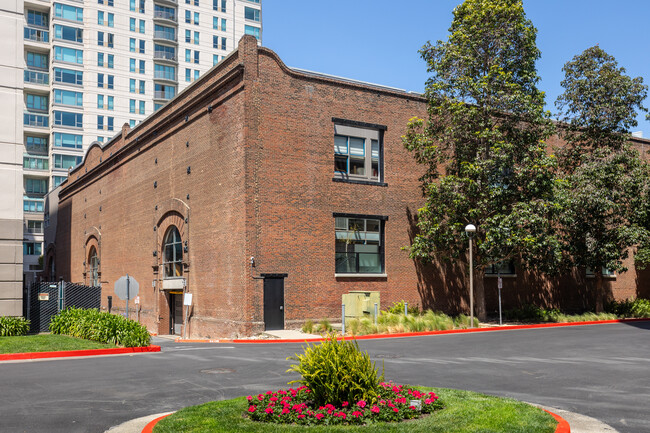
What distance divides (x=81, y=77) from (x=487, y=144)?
64.4 meters

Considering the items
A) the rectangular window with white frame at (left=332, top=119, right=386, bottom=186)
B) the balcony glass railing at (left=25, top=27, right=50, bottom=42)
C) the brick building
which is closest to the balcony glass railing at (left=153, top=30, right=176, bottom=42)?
the balcony glass railing at (left=25, top=27, right=50, bottom=42)

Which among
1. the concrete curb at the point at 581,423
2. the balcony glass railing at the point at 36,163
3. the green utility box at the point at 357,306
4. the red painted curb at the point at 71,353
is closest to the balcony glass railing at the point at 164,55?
the balcony glass railing at the point at 36,163

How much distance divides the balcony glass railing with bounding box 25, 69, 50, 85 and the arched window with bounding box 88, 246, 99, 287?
1418 inches

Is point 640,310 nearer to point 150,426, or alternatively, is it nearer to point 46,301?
point 46,301

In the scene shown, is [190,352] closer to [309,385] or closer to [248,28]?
[309,385]

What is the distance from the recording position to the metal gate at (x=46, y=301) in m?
26.9

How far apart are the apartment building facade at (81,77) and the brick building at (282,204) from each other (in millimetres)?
47649

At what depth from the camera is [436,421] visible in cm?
815

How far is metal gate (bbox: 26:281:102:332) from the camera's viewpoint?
26.9 meters

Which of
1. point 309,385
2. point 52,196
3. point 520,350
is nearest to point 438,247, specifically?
point 520,350

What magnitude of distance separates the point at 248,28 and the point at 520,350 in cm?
8250

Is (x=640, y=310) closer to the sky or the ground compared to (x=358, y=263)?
closer to the ground

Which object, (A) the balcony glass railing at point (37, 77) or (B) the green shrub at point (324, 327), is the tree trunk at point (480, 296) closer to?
(B) the green shrub at point (324, 327)

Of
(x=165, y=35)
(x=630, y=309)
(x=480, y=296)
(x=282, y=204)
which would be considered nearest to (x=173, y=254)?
(x=282, y=204)
